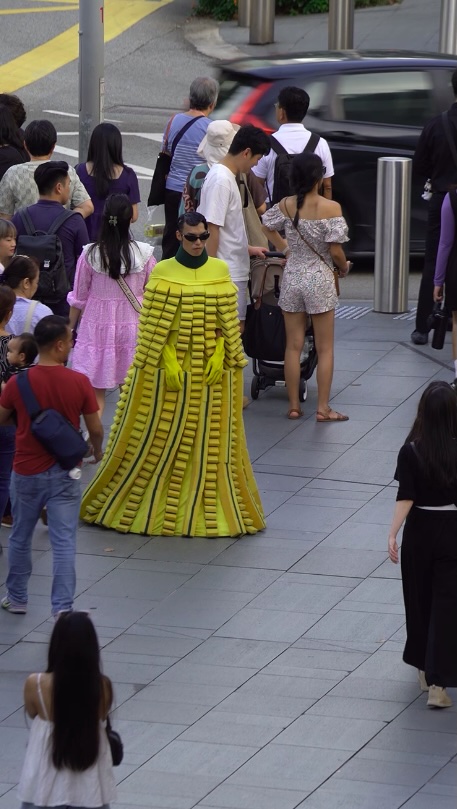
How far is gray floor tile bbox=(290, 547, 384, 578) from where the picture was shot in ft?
24.6

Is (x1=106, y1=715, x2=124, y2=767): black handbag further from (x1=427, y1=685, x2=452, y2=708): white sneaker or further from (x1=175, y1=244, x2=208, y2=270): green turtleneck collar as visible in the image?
(x1=175, y1=244, x2=208, y2=270): green turtleneck collar

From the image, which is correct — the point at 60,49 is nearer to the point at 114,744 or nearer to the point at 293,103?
the point at 293,103

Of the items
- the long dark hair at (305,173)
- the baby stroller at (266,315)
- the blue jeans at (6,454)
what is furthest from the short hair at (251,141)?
the blue jeans at (6,454)

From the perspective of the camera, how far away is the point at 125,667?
6469mm

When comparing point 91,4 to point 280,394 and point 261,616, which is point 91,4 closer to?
point 280,394

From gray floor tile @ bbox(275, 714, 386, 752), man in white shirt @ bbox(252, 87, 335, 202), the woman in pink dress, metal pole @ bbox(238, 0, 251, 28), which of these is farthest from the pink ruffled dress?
metal pole @ bbox(238, 0, 251, 28)

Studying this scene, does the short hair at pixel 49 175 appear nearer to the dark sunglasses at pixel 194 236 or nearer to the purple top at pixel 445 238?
the dark sunglasses at pixel 194 236

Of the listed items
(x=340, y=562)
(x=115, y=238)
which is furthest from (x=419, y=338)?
(x=340, y=562)

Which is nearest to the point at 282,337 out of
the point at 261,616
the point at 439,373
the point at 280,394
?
the point at 280,394

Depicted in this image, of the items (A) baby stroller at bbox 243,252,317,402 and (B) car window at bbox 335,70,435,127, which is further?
(B) car window at bbox 335,70,435,127

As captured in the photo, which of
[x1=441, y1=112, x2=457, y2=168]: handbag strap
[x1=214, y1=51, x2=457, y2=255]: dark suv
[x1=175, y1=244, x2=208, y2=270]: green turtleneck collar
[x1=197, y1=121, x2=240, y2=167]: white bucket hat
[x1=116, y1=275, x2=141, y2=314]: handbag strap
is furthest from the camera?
[x1=214, y1=51, x2=457, y2=255]: dark suv

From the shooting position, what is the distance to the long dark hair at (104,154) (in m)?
9.83

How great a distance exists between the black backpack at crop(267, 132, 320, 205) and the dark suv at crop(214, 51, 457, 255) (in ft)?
9.31

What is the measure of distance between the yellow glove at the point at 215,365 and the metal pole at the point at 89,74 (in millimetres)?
5766
